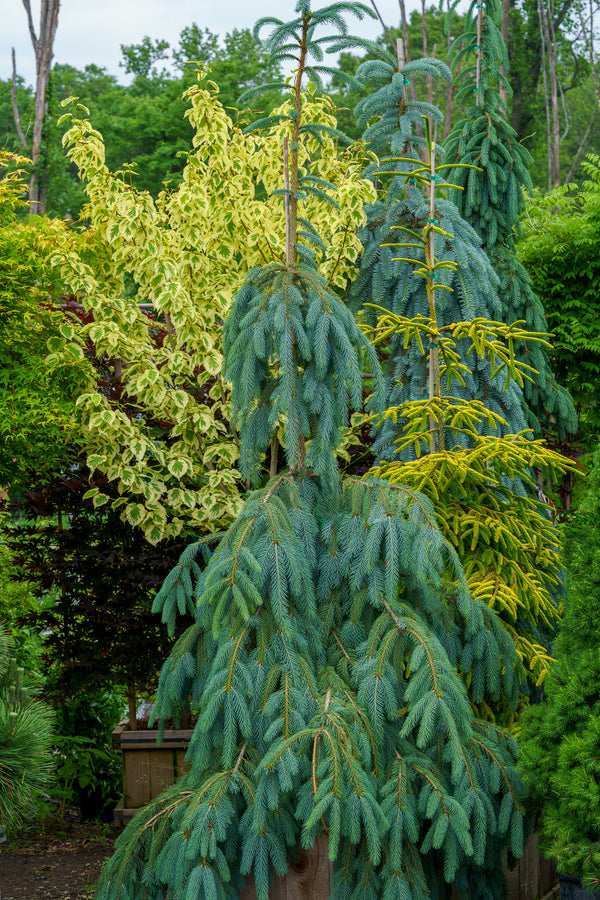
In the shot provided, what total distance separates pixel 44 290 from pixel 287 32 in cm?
182

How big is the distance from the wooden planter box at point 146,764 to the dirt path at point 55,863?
26 cm

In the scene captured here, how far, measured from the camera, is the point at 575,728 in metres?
3.14

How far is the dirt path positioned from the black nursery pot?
2371mm

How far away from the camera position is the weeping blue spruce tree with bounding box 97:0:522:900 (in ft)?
10.1

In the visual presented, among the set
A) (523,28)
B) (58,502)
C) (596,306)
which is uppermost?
(523,28)

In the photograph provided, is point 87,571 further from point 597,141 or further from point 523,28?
point 597,141

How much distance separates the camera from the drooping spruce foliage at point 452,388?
12.6ft

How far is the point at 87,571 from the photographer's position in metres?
4.98

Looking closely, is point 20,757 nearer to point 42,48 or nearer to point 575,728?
point 575,728


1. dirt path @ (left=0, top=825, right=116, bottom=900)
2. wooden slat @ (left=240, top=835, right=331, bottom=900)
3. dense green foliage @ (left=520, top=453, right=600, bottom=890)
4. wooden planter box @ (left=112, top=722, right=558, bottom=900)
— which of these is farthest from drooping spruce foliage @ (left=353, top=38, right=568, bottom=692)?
dirt path @ (left=0, top=825, right=116, bottom=900)

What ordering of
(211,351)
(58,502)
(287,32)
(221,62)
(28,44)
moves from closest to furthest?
(287,32) → (211,351) → (58,502) → (28,44) → (221,62)

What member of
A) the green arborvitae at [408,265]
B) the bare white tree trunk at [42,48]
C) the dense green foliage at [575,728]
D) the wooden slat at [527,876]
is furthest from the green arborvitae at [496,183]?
the bare white tree trunk at [42,48]

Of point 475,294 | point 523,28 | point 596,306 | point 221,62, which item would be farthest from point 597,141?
point 475,294

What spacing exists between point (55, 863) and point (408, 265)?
12.4ft
